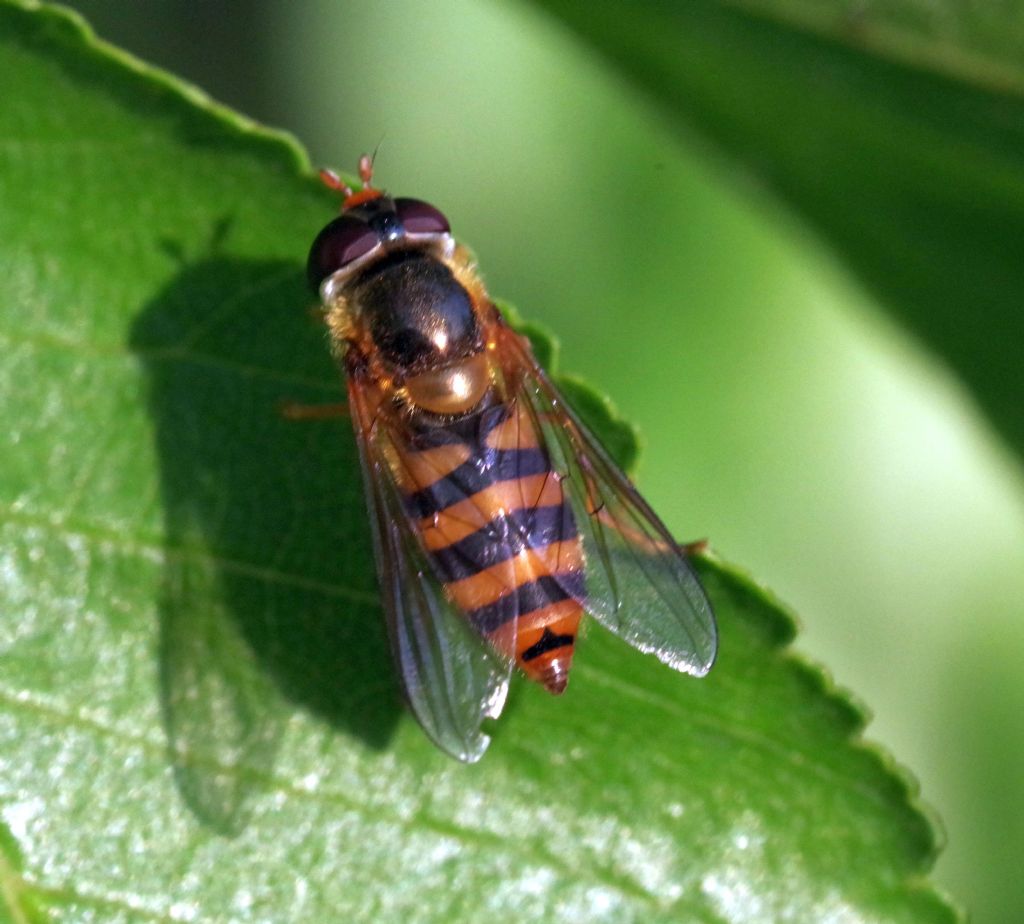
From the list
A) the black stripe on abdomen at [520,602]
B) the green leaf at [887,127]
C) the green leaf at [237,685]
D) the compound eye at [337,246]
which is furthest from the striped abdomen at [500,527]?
the green leaf at [887,127]

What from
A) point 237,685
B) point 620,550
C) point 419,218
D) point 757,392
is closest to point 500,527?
point 620,550

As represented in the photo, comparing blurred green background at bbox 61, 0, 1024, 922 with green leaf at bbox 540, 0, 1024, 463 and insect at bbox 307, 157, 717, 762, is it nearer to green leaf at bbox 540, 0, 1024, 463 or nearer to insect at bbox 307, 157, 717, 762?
green leaf at bbox 540, 0, 1024, 463

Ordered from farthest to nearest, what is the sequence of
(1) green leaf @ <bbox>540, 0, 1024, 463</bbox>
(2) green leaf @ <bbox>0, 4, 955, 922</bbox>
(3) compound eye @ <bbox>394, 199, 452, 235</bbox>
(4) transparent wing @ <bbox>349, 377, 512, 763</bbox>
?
1. (3) compound eye @ <bbox>394, 199, 452, 235</bbox>
2. (1) green leaf @ <bbox>540, 0, 1024, 463</bbox>
3. (4) transparent wing @ <bbox>349, 377, 512, 763</bbox>
4. (2) green leaf @ <bbox>0, 4, 955, 922</bbox>

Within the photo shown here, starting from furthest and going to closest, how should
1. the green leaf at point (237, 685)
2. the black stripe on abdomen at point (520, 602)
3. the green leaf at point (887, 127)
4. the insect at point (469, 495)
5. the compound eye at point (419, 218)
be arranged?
1. the compound eye at point (419, 218)
2. the green leaf at point (887, 127)
3. the black stripe on abdomen at point (520, 602)
4. the insect at point (469, 495)
5. the green leaf at point (237, 685)

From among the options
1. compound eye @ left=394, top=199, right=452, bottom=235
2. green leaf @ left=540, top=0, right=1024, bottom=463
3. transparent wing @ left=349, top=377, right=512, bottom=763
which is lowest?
transparent wing @ left=349, top=377, right=512, bottom=763

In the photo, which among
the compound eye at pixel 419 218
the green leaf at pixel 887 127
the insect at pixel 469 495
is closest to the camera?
the insect at pixel 469 495

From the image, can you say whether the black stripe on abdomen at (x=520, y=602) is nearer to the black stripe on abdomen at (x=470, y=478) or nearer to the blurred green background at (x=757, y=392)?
the black stripe on abdomen at (x=470, y=478)

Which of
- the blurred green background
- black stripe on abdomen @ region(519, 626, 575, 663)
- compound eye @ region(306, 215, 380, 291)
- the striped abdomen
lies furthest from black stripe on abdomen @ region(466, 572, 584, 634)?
the blurred green background
